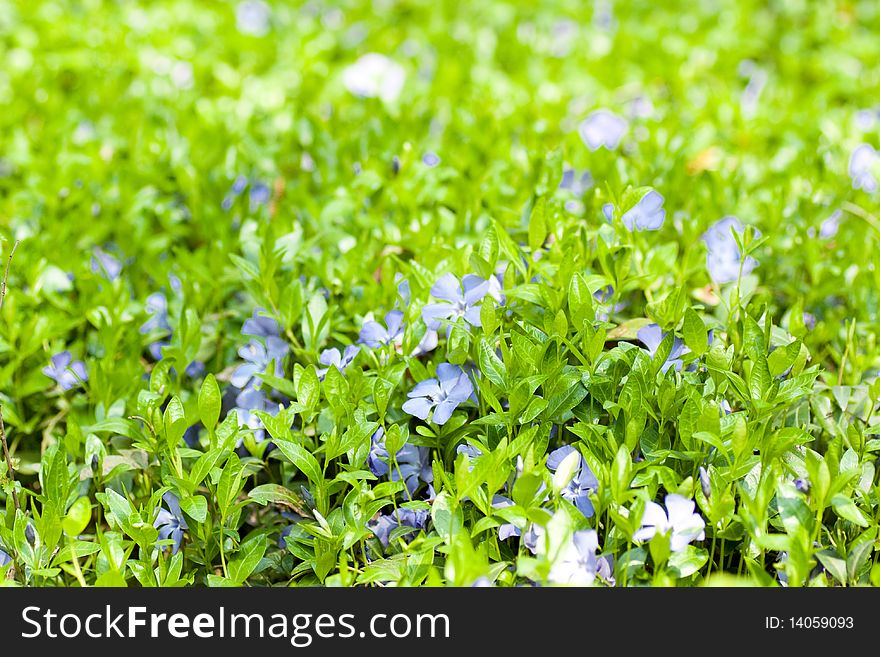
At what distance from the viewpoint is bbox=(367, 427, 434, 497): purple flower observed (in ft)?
6.05

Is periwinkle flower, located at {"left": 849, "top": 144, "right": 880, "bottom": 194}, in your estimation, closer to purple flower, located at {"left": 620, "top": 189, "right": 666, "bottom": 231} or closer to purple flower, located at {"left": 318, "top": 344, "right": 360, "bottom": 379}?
purple flower, located at {"left": 620, "top": 189, "right": 666, "bottom": 231}

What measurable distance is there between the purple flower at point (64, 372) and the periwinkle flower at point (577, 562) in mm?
1189

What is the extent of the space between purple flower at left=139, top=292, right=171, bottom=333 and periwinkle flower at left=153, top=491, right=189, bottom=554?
620 mm

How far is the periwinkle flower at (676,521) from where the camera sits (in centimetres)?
160

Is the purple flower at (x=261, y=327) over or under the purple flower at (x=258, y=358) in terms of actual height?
over

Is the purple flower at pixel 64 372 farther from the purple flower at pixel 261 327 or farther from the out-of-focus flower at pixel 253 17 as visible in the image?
the out-of-focus flower at pixel 253 17

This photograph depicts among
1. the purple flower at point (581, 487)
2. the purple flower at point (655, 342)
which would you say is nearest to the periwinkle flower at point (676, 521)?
the purple flower at point (581, 487)

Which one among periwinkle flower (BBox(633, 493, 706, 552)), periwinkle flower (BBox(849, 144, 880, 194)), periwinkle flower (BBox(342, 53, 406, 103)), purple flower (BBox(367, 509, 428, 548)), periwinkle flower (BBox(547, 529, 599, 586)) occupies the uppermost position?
periwinkle flower (BBox(342, 53, 406, 103))

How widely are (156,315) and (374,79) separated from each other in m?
1.55

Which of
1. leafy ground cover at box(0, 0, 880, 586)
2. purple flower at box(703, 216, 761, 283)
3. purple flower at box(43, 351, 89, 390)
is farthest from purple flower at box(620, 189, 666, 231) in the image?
purple flower at box(43, 351, 89, 390)

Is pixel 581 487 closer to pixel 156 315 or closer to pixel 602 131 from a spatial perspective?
pixel 156 315
